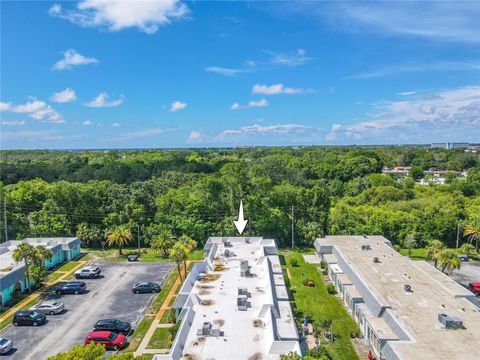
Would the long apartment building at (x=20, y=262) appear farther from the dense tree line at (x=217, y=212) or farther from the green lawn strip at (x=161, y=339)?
the green lawn strip at (x=161, y=339)

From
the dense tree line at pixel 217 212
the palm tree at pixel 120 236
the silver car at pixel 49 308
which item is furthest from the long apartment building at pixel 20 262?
the palm tree at pixel 120 236

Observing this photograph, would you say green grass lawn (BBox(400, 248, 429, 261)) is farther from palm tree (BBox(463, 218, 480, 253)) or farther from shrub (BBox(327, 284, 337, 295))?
shrub (BBox(327, 284, 337, 295))

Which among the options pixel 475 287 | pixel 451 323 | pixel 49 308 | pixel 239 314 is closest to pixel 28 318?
pixel 49 308

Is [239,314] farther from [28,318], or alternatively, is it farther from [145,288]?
[28,318]

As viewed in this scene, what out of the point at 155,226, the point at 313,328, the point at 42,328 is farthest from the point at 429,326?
the point at 155,226

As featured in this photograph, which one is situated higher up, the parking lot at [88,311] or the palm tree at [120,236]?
the palm tree at [120,236]

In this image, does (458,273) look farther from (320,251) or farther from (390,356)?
(390,356)
